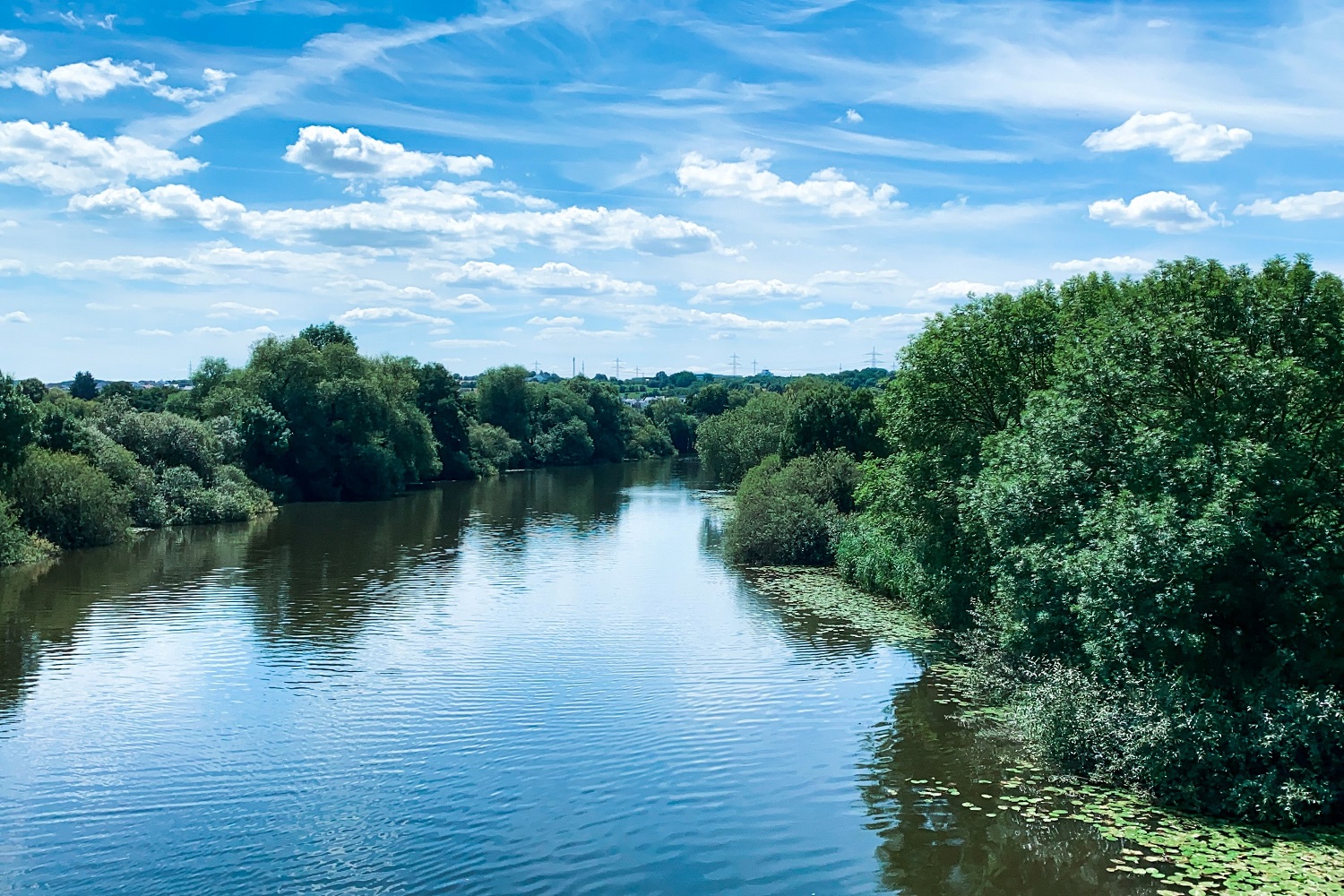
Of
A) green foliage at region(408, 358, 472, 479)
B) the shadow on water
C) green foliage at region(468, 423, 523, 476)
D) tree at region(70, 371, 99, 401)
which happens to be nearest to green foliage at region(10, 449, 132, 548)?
the shadow on water

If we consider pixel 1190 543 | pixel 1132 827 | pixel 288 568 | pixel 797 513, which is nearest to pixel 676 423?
pixel 797 513

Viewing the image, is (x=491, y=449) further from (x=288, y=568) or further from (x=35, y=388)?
(x=288, y=568)

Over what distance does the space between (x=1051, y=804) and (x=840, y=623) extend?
13738 millimetres

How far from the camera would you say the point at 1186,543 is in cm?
1524

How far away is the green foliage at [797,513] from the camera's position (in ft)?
133

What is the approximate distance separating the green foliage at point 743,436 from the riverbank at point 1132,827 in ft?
134

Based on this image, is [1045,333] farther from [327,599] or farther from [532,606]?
[327,599]

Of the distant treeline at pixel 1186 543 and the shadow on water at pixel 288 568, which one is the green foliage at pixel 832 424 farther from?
the distant treeline at pixel 1186 543

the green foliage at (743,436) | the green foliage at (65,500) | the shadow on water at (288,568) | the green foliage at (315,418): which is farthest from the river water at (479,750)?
the green foliage at (315,418)

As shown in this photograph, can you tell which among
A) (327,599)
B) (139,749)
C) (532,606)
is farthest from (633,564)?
(139,749)

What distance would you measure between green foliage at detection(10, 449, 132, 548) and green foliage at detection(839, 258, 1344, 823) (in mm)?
38418

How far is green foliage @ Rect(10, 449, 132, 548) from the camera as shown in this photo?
137ft

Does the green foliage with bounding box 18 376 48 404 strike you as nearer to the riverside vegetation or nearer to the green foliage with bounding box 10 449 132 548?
the riverside vegetation

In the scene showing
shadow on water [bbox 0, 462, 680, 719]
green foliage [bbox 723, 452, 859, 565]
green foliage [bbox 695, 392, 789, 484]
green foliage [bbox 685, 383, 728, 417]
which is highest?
green foliage [bbox 685, 383, 728, 417]
